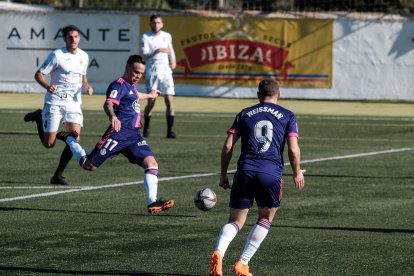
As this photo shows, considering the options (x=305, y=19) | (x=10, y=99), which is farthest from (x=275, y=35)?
(x=10, y=99)

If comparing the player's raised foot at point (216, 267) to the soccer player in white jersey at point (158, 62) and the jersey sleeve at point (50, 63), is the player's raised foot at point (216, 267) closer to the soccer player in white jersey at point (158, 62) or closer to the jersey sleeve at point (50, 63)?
the jersey sleeve at point (50, 63)

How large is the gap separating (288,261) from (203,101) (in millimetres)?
22759

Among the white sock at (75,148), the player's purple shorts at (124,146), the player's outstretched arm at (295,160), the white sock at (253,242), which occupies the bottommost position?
the white sock at (253,242)

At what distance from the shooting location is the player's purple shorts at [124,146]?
14.6 meters

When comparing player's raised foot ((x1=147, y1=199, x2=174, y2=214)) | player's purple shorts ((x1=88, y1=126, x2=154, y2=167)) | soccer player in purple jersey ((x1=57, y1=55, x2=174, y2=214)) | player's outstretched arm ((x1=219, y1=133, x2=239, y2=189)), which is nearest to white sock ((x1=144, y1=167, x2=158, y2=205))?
soccer player in purple jersey ((x1=57, y1=55, x2=174, y2=214))

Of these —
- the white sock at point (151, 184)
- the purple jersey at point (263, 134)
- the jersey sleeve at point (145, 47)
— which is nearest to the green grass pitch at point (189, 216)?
the white sock at point (151, 184)

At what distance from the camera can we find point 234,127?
10766 mm

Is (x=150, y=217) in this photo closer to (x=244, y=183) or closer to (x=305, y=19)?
(x=244, y=183)

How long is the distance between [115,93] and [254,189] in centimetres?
443

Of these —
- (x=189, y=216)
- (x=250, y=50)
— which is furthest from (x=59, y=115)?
(x=250, y=50)

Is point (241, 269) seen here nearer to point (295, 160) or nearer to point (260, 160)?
point (260, 160)

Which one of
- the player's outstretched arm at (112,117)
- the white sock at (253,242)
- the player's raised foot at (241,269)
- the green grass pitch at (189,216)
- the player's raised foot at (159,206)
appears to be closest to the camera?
the player's raised foot at (241,269)

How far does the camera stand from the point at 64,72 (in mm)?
18156

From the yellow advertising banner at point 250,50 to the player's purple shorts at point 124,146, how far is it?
66.3ft
